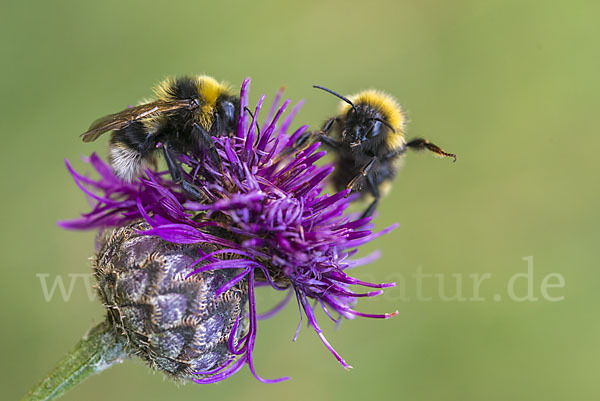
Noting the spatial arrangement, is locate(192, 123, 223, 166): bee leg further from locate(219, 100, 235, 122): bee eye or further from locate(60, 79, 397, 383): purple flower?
locate(219, 100, 235, 122): bee eye

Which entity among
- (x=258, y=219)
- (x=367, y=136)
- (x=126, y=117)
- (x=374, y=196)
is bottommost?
(x=374, y=196)

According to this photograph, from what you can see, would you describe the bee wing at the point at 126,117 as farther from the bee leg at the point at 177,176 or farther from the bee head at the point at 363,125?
the bee head at the point at 363,125

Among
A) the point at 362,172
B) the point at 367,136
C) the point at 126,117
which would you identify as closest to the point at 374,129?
the point at 367,136

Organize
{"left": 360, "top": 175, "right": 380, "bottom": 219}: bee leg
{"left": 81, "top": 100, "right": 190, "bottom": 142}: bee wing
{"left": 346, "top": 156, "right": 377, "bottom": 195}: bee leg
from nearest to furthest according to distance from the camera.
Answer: {"left": 81, "top": 100, "right": 190, "bottom": 142}: bee wing → {"left": 346, "top": 156, "right": 377, "bottom": 195}: bee leg → {"left": 360, "top": 175, "right": 380, "bottom": 219}: bee leg

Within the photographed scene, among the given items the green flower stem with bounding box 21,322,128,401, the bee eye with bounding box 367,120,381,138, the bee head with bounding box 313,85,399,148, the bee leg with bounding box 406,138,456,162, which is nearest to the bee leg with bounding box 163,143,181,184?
the green flower stem with bounding box 21,322,128,401

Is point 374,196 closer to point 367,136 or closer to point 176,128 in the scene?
point 367,136
